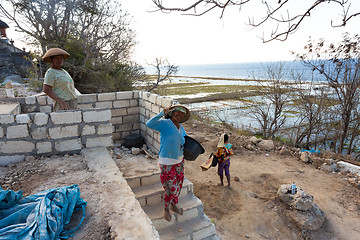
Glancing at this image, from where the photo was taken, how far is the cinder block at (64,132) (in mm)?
3748

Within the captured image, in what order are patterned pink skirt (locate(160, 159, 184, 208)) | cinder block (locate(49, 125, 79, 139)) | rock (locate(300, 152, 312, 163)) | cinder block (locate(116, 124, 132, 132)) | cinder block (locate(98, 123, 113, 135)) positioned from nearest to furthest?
patterned pink skirt (locate(160, 159, 184, 208))
cinder block (locate(49, 125, 79, 139))
cinder block (locate(98, 123, 113, 135))
cinder block (locate(116, 124, 132, 132))
rock (locate(300, 152, 312, 163))

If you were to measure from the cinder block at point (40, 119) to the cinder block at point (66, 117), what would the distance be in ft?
0.30

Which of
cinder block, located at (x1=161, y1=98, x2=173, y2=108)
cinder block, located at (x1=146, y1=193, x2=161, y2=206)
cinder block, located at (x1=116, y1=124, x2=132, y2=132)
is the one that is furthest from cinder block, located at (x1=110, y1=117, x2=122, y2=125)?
cinder block, located at (x1=146, y1=193, x2=161, y2=206)

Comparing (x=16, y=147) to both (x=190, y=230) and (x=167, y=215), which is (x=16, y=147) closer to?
(x=167, y=215)

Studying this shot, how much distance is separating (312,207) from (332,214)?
63cm

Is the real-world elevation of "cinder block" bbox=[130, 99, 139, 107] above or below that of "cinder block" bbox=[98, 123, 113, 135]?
above

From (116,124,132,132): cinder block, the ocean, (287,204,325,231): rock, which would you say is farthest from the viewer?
the ocean

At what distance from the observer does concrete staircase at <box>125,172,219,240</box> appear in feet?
12.0

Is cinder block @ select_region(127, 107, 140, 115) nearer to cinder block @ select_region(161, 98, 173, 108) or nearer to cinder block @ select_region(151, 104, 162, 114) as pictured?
cinder block @ select_region(151, 104, 162, 114)

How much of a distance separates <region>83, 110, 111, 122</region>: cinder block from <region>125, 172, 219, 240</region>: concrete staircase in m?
1.20

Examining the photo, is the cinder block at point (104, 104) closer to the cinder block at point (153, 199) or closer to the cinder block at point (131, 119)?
the cinder block at point (131, 119)

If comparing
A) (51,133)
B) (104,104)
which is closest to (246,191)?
(104,104)

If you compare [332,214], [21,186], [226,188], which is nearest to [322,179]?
[332,214]

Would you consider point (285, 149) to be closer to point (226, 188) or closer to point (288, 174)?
point (288, 174)
